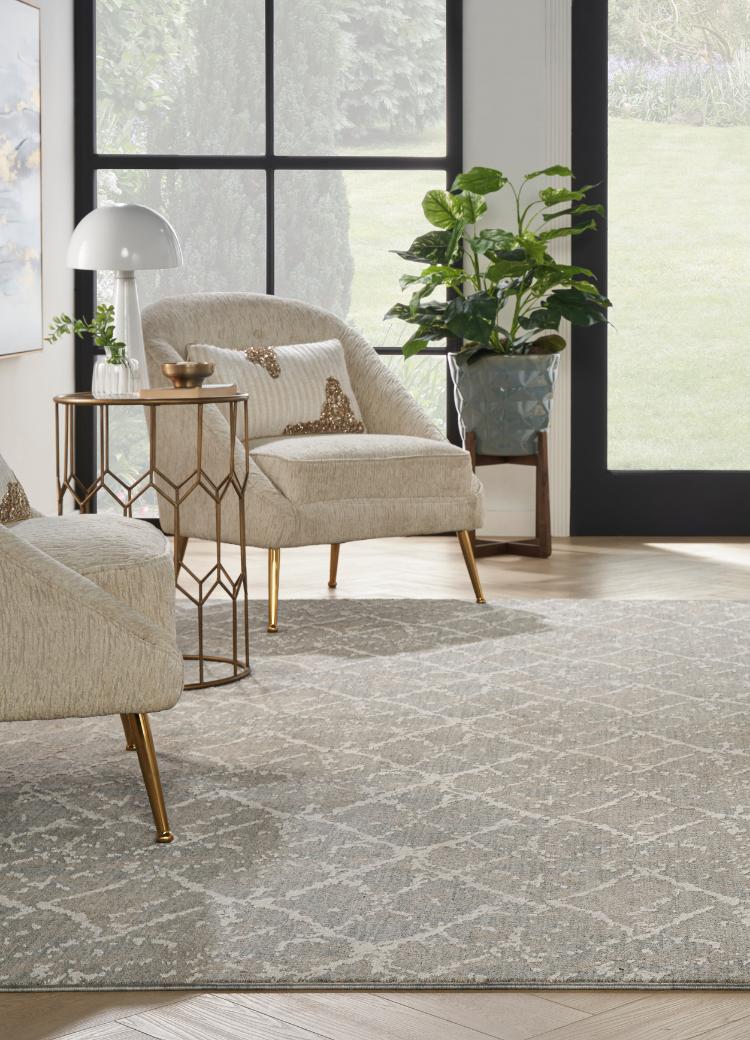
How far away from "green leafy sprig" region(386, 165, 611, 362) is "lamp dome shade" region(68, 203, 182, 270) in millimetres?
1522

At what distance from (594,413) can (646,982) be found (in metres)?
4.17

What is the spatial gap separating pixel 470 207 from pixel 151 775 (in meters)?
3.49

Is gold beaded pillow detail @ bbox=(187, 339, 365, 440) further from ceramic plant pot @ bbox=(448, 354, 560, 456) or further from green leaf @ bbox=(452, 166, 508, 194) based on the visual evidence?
green leaf @ bbox=(452, 166, 508, 194)

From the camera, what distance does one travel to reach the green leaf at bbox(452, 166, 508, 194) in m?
5.32

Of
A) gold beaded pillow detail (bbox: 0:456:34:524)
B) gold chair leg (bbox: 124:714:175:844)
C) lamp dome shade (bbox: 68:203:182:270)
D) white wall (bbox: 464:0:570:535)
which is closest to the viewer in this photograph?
gold chair leg (bbox: 124:714:175:844)

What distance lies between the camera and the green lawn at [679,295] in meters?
5.84

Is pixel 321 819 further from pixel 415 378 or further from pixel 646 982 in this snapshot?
pixel 415 378

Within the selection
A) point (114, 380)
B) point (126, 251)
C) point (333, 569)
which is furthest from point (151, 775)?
point (333, 569)

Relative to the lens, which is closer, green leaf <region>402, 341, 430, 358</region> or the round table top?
the round table top

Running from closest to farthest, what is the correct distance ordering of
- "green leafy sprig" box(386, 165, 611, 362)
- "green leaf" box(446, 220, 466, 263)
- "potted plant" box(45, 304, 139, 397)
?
"potted plant" box(45, 304, 139, 397) → "green leafy sprig" box(386, 165, 611, 362) → "green leaf" box(446, 220, 466, 263)

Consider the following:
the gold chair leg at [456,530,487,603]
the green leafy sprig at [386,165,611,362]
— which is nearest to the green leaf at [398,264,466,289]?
the green leafy sprig at [386,165,611,362]

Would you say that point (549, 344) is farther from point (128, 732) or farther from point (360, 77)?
point (128, 732)

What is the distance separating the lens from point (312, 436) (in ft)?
14.4

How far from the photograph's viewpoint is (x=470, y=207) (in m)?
5.41
